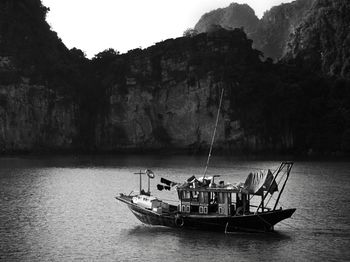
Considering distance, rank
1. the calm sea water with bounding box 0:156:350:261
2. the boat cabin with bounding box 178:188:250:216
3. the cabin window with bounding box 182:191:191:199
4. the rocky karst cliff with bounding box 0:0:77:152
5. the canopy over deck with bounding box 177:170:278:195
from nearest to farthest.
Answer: the calm sea water with bounding box 0:156:350:261 → the canopy over deck with bounding box 177:170:278:195 → the boat cabin with bounding box 178:188:250:216 → the cabin window with bounding box 182:191:191:199 → the rocky karst cliff with bounding box 0:0:77:152

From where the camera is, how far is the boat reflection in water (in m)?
30.6

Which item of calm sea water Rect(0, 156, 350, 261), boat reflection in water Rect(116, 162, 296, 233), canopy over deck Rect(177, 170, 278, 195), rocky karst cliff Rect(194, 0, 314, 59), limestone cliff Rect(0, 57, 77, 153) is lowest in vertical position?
calm sea water Rect(0, 156, 350, 261)

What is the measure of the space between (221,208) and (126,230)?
6280 mm

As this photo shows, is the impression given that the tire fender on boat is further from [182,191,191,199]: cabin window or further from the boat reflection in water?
[182,191,191,199]: cabin window

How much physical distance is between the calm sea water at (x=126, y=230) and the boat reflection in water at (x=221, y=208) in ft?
1.86

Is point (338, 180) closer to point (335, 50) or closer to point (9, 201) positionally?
point (9, 201)

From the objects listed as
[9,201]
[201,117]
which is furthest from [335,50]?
[9,201]

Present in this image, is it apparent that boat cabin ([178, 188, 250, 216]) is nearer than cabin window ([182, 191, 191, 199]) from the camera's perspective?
Yes

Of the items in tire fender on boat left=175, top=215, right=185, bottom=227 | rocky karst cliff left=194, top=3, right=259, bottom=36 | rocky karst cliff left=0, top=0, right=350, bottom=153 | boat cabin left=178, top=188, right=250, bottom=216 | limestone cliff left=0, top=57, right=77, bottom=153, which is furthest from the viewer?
rocky karst cliff left=194, top=3, right=259, bottom=36

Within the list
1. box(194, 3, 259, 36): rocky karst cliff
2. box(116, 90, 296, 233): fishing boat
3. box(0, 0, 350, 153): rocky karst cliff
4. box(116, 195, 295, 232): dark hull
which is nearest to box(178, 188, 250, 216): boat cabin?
box(116, 90, 296, 233): fishing boat

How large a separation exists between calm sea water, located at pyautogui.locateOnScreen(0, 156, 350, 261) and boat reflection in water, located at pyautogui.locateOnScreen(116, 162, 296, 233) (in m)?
0.57

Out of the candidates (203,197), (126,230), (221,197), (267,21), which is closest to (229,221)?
(221,197)

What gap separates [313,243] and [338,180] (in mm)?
29474

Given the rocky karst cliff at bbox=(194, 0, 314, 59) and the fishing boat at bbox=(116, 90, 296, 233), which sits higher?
the rocky karst cliff at bbox=(194, 0, 314, 59)
